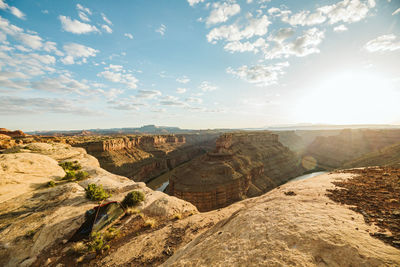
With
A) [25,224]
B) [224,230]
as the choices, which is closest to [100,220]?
[25,224]

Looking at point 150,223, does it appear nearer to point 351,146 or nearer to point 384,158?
point 384,158

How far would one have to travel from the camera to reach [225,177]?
36.4 meters

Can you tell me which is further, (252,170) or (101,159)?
(101,159)

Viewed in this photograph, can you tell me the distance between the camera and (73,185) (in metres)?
10.5

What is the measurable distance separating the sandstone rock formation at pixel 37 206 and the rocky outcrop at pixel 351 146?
287ft

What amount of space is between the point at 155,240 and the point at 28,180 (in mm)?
12062

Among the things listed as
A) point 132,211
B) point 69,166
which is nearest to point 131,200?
point 132,211

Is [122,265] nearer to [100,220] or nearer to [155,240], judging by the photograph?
[155,240]

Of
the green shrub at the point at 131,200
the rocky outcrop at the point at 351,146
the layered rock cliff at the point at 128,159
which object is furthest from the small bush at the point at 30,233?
the rocky outcrop at the point at 351,146

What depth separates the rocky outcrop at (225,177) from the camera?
104 ft

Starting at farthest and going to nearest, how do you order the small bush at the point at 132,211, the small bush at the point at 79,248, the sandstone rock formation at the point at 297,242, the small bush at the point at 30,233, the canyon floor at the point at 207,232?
the small bush at the point at 132,211 → the small bush at the point at 30,233 → the small bush at the point at 79,248 → the canyon floor at the point at 207,232 → the sandstone rock formation at the point at 297,242

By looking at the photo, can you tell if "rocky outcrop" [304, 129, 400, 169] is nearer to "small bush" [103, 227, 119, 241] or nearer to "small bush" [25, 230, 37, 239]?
"small bush" [103, 227, 119, 241]

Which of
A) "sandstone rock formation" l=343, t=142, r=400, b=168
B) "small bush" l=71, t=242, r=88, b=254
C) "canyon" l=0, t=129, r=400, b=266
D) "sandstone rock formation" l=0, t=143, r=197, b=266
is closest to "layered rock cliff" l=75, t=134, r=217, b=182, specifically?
"canyon" l=0, t=129, r=400, b=266

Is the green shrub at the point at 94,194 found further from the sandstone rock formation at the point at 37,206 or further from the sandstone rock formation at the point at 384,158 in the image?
the sandstone rock formation at the point at 384,158
